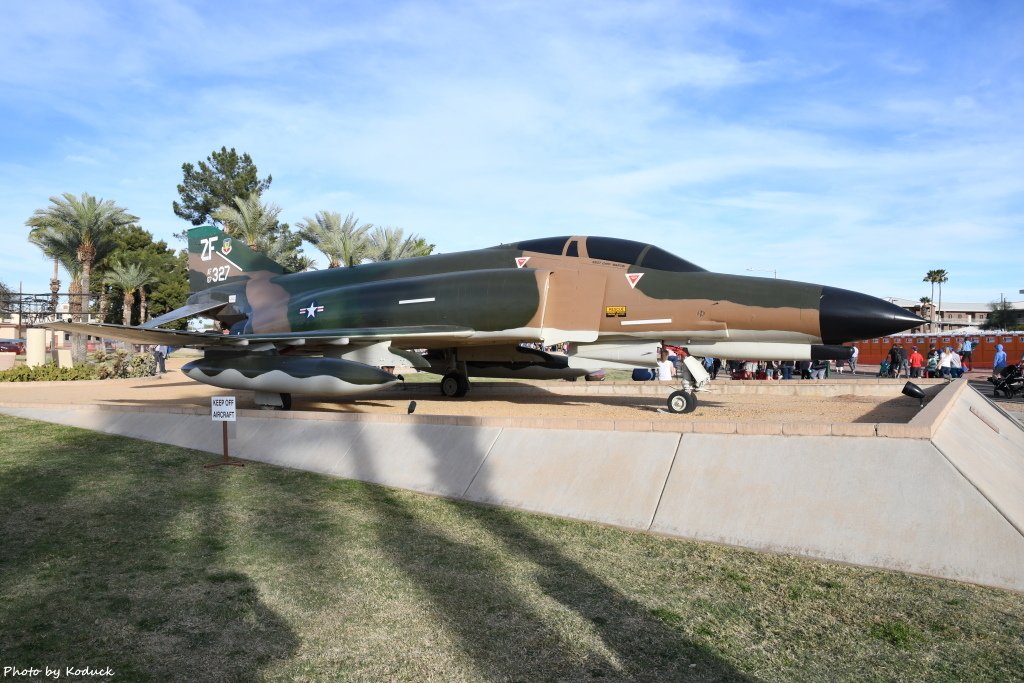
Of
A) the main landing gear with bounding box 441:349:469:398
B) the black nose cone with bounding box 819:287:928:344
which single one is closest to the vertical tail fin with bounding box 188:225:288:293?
the main landing gear with bounding box 441:349:469:398

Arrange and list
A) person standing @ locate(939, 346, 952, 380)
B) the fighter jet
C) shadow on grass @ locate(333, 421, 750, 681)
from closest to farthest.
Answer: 1. shadow on grass @ locate(333, 421, 750, 681)
2. the fighter jet
3. person standing @ locate(939, 346, 952, 380)

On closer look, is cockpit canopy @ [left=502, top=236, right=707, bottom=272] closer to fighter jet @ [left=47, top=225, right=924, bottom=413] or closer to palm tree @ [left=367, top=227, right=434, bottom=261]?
fighter jet @ [left=47, top=225, right=924, bottom=413]

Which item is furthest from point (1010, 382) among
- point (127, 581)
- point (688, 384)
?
point (127, 581)

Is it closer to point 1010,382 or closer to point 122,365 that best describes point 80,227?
point 122,365

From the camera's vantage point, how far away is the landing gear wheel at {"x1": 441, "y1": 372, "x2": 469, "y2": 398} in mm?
16328

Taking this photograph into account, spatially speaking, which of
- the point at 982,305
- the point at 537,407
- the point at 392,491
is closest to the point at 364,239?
the point at 537,407

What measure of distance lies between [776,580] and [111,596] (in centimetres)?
422

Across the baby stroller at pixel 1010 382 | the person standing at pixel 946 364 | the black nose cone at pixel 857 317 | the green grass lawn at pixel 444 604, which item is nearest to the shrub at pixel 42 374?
the green grass lawn at pixel 444 604

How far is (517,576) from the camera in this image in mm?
5031

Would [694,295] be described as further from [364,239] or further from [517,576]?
[364,239]

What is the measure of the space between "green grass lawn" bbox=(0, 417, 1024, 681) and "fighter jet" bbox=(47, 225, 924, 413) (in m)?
6.06

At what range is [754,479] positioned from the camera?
6.17 meters

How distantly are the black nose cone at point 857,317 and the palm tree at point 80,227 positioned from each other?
36.4 meters
